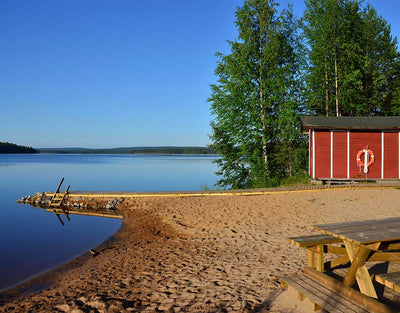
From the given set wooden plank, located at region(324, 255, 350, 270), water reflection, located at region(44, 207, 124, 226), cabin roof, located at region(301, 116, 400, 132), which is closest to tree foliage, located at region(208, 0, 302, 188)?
cabin roof, located at region(301, 116, 400, 132)

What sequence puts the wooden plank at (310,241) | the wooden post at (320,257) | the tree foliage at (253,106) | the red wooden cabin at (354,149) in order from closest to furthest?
the wooden plank at (310,241) < the wooden post at (320,257) < the red wooden cabin at (354,149) < the tree foliage at (253,106)

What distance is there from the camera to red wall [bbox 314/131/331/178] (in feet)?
61.8

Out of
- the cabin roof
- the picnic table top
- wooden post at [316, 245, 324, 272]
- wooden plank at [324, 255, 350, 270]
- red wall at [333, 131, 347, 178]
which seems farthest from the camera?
red wall at [333, 131, 347, 178]

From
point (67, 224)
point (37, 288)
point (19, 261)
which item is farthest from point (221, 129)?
point (37, 288)

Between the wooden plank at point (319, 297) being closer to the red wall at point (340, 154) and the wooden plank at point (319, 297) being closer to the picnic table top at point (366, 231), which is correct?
the picnic table top at point (366, 231)

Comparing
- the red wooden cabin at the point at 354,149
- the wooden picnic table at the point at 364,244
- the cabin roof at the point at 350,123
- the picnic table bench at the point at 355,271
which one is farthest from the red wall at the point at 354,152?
the wooden picnic table at the point at 364,244

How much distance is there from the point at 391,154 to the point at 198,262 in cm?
1624

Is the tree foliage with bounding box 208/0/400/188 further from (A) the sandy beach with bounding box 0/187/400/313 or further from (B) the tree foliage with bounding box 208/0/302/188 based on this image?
(A) the sandy beach with bounding box 0/187/400/313

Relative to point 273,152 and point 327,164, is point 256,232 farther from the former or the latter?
point 273,152

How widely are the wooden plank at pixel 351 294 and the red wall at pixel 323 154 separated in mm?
15544

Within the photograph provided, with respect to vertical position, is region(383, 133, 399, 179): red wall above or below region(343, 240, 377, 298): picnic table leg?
above

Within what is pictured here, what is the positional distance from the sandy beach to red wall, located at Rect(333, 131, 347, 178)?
533 cm

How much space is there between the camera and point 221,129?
2388 centimetres

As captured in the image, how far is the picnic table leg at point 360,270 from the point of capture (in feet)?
12.0
